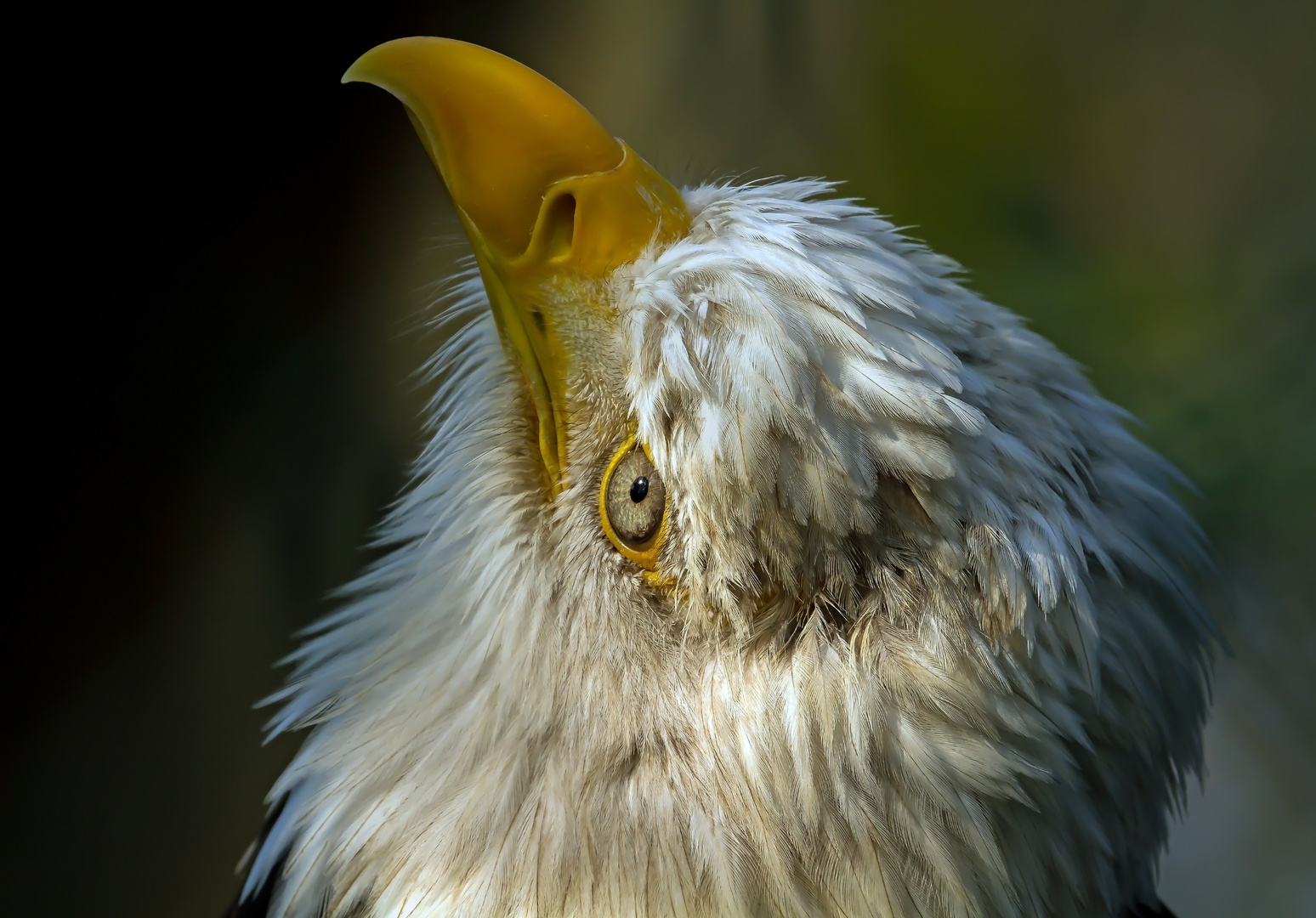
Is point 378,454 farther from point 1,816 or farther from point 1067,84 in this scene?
point 1067,84

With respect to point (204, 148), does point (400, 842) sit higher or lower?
lower

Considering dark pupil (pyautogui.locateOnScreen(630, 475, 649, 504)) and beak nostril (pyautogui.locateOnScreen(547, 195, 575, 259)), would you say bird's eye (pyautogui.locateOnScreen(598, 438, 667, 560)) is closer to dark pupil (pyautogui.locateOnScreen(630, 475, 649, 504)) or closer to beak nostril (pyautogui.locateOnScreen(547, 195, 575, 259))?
dark pupil (pyautogui.locateOnScreen(630, 475, 649, 504))

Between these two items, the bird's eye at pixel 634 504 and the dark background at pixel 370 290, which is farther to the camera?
the dark background at pixel 370 290

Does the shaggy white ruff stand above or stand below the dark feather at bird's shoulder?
above

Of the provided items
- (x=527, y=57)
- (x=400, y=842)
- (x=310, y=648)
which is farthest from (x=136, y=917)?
(x=527, y=57)

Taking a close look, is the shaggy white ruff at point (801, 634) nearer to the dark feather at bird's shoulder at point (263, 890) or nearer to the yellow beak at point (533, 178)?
the yellow beak at point (533, 178)

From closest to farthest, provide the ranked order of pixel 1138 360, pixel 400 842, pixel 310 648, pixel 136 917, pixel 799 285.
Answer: pixel 799 285, pixel 400 842, pixel 310 648, pixel 136 917, pixel 1138 360

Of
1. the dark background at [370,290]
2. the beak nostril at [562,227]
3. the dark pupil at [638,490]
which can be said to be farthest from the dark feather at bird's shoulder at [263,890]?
the beak nostril at [562,227]

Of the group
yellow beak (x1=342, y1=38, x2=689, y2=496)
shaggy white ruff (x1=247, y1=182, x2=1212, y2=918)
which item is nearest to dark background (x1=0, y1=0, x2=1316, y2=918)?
yellow beak (x1=342, y1=38, x2=689, y2=496)
